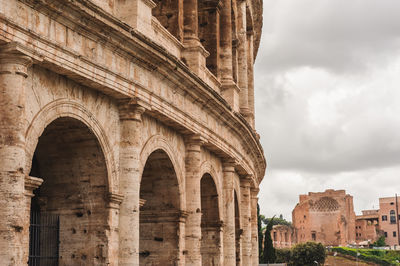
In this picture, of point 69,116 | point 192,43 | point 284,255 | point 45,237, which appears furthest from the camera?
point 284,255

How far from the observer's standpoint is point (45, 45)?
31.0ft

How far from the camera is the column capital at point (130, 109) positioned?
11.9 meters

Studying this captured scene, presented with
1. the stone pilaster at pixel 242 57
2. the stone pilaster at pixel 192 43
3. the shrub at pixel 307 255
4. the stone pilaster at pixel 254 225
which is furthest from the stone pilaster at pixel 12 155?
the shrub at pixel 307 255

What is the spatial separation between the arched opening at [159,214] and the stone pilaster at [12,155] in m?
5.47

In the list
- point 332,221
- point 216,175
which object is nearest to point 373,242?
point 332,221

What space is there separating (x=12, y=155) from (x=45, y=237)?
2.90 metres

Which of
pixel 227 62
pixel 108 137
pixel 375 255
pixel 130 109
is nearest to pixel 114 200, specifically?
pixel 108 137

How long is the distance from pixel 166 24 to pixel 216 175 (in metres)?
4.37

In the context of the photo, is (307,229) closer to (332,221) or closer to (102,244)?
(332,221)

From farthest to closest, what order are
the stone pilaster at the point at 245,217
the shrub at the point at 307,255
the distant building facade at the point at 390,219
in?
the distant building facade at the point at 390,219 → the shrub at the point at 307,255 → the stone pilaster at the point at 245,217

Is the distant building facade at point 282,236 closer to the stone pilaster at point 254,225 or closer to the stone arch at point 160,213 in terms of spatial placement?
the stone pilaster at point 254,225

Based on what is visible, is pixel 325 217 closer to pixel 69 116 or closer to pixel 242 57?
pixel 242 57

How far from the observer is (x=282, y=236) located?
87.6 meters

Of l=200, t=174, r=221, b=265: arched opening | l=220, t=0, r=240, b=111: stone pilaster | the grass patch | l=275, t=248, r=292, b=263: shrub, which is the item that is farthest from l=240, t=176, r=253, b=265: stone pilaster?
the grass patch
